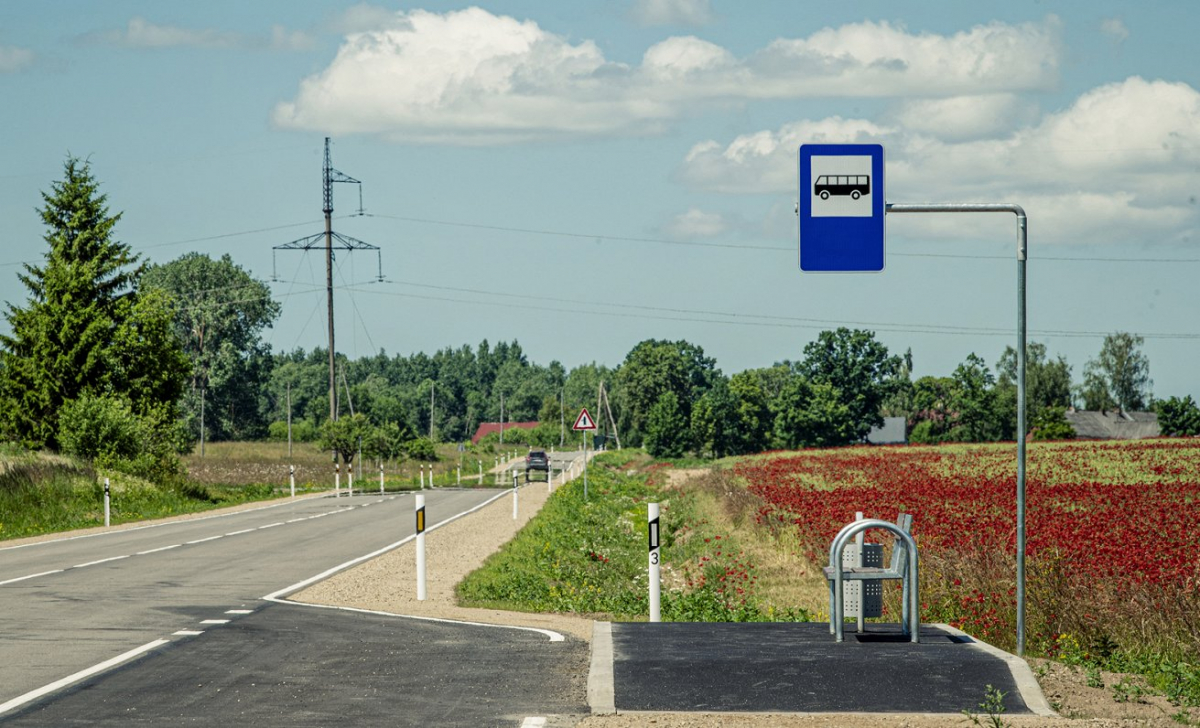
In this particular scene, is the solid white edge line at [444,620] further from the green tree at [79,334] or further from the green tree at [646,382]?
the green tree at [646,382]

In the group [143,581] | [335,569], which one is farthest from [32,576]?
[335,569]

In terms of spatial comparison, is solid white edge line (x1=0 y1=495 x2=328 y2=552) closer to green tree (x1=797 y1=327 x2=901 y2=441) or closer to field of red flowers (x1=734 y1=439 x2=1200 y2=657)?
field of red flowers (x1=734 y1=439 x2=1200 y2=657)

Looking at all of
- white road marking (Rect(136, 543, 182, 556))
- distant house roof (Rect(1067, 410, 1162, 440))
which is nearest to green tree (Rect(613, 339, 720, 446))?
distant house roof (Rect(1067, 410, 1162, 440))

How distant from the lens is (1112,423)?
14425 cm

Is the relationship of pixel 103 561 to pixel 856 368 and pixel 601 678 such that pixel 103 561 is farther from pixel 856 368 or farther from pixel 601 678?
pixel 856 368

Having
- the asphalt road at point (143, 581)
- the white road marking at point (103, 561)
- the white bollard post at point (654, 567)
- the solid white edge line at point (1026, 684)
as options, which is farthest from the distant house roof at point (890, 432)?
the solid white edge line at point (1026, 684)

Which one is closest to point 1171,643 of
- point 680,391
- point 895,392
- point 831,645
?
point 831,645

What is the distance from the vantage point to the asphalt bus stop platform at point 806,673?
852 cm

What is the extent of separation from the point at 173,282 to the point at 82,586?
11206cm

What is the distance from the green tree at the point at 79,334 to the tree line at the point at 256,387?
6 centimetres

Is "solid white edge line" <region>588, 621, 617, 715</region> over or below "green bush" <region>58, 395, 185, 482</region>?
below

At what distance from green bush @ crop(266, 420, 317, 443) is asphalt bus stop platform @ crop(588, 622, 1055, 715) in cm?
11696

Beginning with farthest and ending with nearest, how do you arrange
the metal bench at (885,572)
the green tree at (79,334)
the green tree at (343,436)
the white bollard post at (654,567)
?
1. the green tree at (343,436)
2. the green tree at (79,334)
3. the white bollard post at (654,567)
4. the metal bench at (885,572)

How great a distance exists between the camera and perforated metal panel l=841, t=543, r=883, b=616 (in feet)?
34.9
